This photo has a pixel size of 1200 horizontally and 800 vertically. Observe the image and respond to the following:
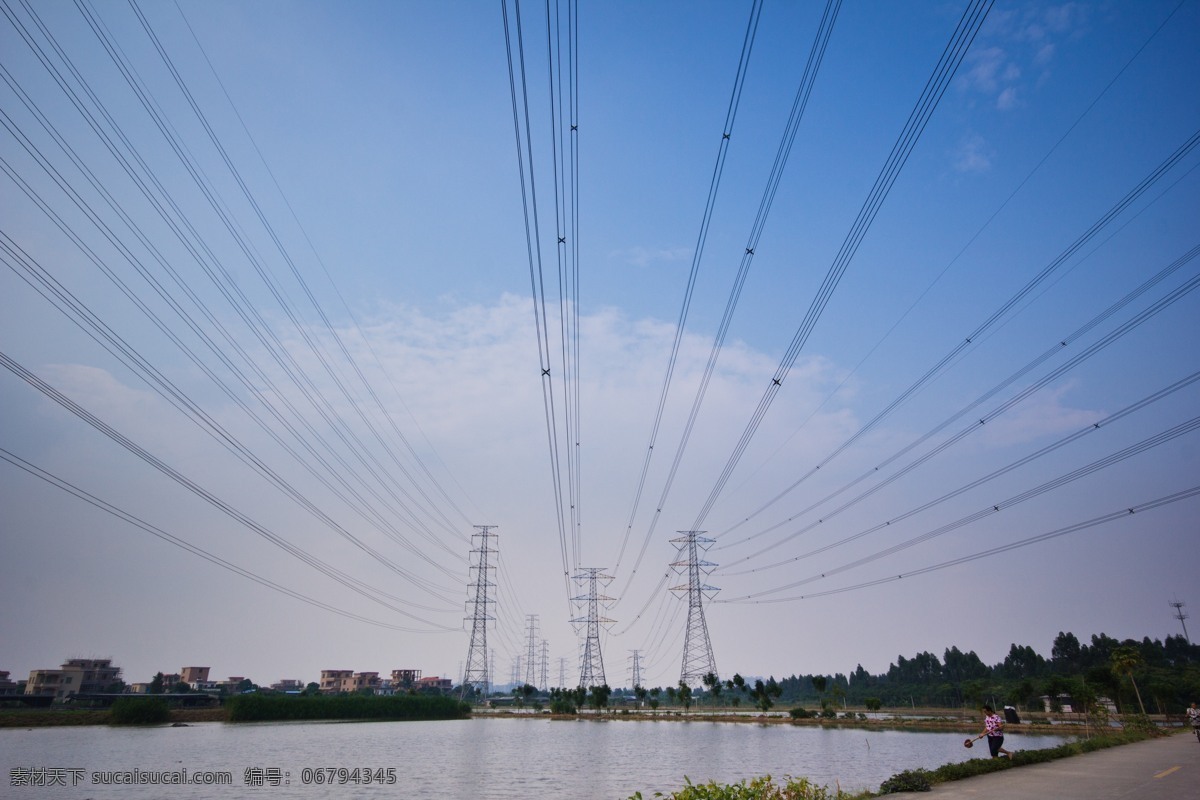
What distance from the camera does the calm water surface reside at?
32.2m

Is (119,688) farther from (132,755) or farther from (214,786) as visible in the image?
(214,786)

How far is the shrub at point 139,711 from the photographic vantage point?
264ft

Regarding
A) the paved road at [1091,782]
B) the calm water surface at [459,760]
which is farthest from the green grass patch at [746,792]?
the calm water surface at [459,760]

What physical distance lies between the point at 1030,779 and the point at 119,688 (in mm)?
156306

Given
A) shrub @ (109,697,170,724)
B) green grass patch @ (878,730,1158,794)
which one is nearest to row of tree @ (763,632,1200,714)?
green grass patch @ (878,730,1158,794)

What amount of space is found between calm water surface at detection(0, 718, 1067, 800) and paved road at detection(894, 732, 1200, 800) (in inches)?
369

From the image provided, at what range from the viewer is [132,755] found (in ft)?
153

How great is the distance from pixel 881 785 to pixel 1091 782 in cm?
579

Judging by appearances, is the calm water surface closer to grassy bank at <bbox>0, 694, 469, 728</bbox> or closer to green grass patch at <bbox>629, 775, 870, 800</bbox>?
grassy bank at <bbox>0, 694, 469, 728</bbox>

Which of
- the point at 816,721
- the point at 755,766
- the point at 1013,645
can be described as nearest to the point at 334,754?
the point at 755,766

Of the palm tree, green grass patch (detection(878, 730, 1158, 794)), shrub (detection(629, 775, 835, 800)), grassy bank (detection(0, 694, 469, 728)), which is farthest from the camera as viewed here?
grassy bank (detection(0, 694, 469, 728))

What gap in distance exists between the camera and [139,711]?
268 feet

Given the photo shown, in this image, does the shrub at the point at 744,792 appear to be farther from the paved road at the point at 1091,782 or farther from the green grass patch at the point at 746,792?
the paved road at the point at 1091,782

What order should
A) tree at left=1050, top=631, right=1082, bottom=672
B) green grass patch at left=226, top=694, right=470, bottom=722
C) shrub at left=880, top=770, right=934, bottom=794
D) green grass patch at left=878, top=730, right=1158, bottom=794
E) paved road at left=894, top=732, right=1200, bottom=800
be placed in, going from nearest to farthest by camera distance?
paved road at left=894, top=732, right=1200, bottom=800
shrub at left=880, top=770, right=934, bottom=794
green grass patch at left=878, top=730, right=1158, bottom=794
green grass patch at left=226, top=694, right=470, bottom=722
tree at left=1050, top=631, right=1082, bottom=672
